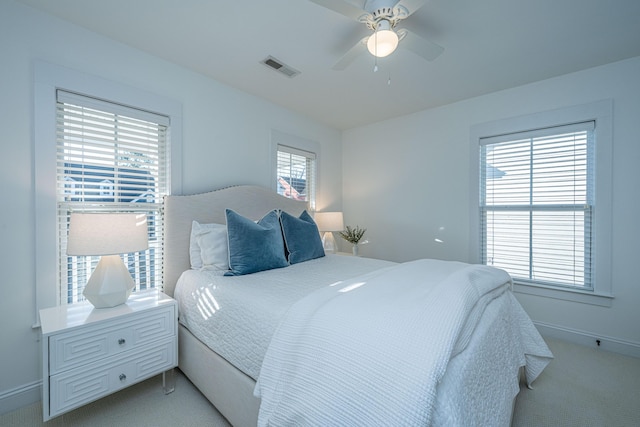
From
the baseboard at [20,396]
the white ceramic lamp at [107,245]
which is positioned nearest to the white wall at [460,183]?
the white ceramic lamp at [107,245]

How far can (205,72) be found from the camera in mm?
2611

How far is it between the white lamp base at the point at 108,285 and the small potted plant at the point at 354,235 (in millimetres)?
2680

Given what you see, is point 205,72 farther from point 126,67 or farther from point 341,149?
point 341,149

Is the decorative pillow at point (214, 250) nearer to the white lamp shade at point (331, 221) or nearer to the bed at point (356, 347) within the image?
the bed at point (356, 347)

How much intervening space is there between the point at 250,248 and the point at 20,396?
168cm

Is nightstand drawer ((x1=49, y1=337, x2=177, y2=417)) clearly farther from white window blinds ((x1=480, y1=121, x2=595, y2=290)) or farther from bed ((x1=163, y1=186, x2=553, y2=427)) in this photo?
white window blinds ((x1=480, y1=121, x2=595, y2=290))

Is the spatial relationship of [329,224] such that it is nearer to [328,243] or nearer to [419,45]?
[328,243]

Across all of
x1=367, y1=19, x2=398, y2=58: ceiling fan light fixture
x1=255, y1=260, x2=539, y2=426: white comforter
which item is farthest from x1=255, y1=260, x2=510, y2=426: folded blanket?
x1=367, y1=19, x2=398, y2=58: ceiling fan light fixture

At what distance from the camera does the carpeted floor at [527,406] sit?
1594 millimetres

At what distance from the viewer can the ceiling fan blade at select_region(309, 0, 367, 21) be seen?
4.75ft

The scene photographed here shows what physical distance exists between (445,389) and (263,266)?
1.55m

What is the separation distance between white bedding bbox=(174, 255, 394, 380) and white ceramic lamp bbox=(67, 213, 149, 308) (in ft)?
1.46

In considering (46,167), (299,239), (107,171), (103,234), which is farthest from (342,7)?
(46,167)

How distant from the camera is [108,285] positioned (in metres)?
1.71
